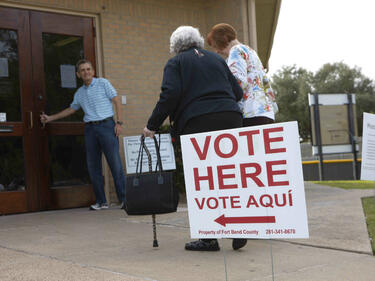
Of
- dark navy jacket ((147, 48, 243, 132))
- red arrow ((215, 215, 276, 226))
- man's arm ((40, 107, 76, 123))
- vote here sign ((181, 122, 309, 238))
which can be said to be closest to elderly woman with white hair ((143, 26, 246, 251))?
dark navy jacket ((147, 48, 243, 132))

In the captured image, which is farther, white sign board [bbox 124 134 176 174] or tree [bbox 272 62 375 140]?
tree [bbox 272 62 375 140]

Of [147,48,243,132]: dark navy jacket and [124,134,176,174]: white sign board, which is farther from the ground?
[147,48,243,132]: dark navy jacket

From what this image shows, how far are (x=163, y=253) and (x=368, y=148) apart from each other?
3.06 m

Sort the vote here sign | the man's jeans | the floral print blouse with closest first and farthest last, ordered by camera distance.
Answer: the vote here sign < the floral print blouse < the man's jeans

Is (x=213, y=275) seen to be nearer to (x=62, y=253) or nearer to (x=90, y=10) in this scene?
(x=62, y=253)

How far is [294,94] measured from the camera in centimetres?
4241

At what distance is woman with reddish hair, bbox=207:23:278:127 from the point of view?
Result: 15.0ft

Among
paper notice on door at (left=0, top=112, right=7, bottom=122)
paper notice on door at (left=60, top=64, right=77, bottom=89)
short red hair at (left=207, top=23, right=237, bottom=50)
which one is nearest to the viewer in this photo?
short red hair at (left=207, top=23, right=237, bottom=50)

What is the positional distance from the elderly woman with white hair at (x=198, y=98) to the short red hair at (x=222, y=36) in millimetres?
397

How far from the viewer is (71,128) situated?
7.63 metres

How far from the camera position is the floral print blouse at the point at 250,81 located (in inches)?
180

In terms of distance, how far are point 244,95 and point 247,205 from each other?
1.85m

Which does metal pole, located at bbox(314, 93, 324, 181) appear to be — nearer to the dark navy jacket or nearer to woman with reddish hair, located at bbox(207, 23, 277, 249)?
woman with reddish hair, located at bbox(207, 23, 277, 249)

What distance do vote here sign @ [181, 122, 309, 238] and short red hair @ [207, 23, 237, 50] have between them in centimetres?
175
